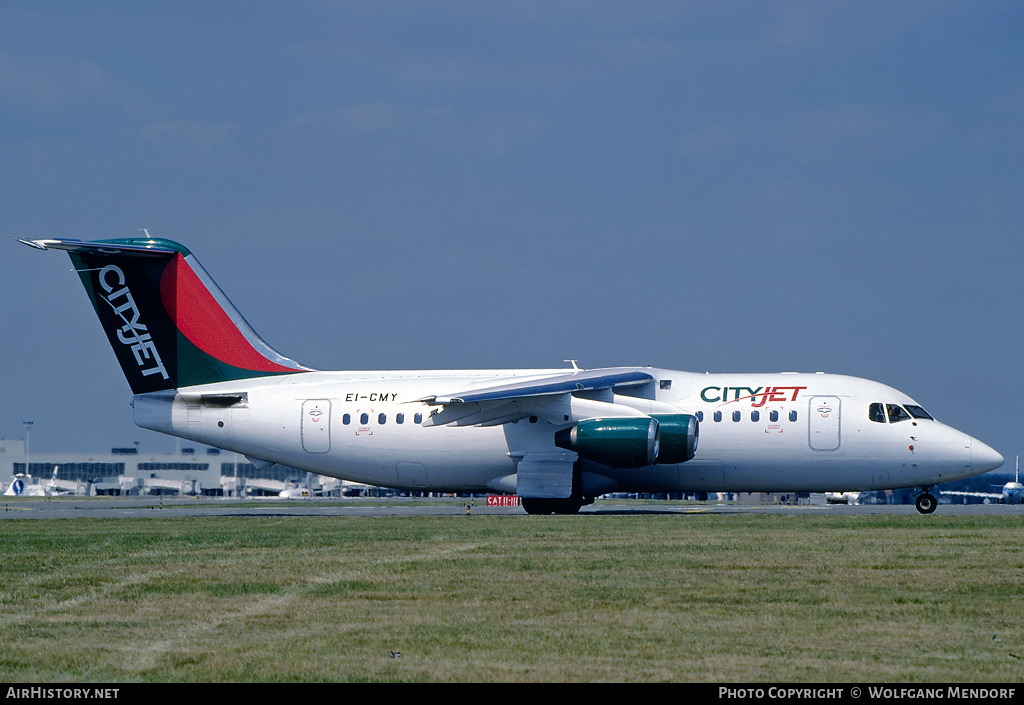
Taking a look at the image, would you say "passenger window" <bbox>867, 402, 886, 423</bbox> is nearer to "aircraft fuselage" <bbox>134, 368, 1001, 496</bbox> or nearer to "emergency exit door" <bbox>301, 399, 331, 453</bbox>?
"aircraft fuselage" <bbox>134, 368, 1001, 496</bbox>

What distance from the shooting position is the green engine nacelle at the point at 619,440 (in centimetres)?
3078

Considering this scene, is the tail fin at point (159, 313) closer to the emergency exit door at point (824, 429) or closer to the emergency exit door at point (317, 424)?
the emergency exit door at point (317, 424)

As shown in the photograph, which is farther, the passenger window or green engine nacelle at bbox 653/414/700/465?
the passenger window

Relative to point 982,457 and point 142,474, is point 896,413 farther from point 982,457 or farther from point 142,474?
point 142,474

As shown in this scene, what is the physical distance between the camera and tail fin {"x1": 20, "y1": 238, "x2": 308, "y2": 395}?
113 feet

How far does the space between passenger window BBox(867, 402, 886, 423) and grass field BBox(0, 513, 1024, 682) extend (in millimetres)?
10536

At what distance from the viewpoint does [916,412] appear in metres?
32.9

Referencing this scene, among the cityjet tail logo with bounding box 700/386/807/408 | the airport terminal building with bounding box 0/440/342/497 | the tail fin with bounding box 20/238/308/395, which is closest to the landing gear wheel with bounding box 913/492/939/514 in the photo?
the cityjet tail logo with bounding box 700/386/807/408

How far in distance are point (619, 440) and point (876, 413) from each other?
751 cm

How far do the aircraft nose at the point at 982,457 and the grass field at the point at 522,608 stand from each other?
1095 centimetres

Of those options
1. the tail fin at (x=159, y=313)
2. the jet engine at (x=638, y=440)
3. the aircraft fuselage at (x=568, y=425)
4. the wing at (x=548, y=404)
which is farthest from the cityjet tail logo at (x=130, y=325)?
the jet engine at (x=638, y=440)

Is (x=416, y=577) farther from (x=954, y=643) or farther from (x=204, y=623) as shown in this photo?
(x=954, y=643)

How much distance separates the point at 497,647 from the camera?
965 centimetres
